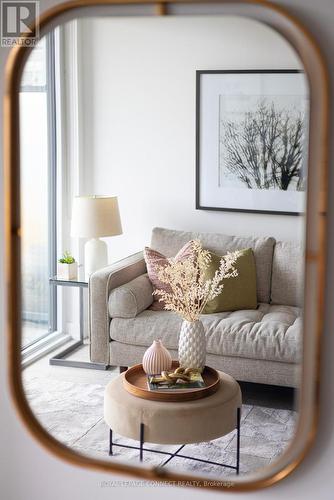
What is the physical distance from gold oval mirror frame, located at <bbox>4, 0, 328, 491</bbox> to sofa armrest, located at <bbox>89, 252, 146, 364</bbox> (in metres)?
1.19

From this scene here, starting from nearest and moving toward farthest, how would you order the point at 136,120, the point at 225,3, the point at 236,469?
the point at 225,3 → the point at 236,469 → the point at 136,120

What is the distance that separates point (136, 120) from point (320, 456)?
5.11ft

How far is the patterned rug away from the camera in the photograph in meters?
1.53

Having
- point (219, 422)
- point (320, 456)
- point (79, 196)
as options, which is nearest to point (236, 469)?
point (219, 422)

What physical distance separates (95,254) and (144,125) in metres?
0.44

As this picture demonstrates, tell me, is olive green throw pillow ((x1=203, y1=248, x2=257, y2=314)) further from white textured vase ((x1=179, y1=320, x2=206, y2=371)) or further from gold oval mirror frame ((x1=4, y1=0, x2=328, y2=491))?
gold oval mirror frame ((x1=4, y1=0, x2=328, y2=491))

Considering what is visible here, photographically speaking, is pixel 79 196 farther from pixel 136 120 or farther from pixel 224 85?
pixel 224 85

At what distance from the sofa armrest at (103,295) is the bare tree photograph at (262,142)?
425 millimetres

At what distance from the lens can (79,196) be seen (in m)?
2.36

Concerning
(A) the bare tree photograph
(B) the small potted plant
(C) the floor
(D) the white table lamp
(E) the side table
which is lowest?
(C) the floor

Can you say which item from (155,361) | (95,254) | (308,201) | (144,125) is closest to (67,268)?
(95,254)

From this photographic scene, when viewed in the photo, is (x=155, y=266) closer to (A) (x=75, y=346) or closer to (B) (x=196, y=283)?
(A) (x=75, y=346)

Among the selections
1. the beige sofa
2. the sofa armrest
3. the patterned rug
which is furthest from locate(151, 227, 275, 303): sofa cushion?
the patterned rug

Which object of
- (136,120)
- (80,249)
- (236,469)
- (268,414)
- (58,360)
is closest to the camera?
(236,469)
